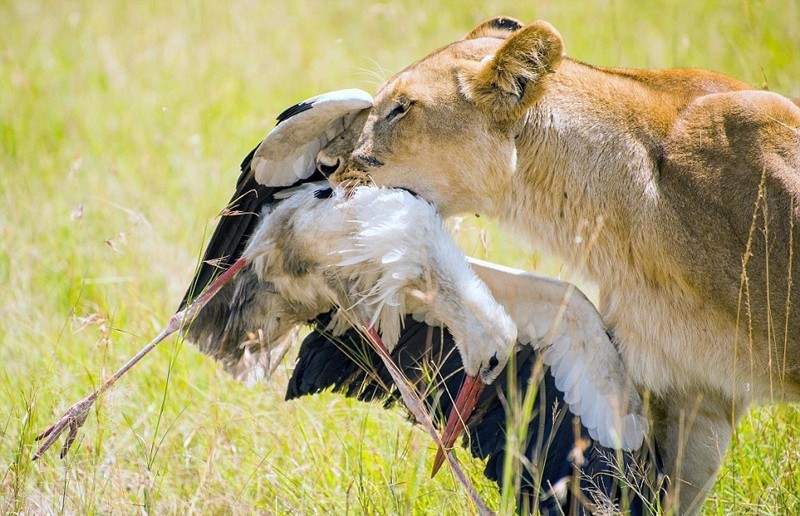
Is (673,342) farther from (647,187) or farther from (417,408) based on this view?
(417,408)

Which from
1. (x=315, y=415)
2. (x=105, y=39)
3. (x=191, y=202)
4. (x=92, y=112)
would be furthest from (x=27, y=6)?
(x=315, y=415)

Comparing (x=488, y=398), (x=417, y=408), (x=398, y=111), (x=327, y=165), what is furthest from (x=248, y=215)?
(x=488, y=398)

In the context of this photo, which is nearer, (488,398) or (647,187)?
(647,187)

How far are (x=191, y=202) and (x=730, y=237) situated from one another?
3784 millimetres

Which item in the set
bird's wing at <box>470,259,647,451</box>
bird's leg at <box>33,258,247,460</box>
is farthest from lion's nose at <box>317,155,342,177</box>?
bird's wing at <box>470,259,647,451</box>

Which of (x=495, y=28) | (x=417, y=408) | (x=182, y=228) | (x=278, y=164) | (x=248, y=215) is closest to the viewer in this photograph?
(x=417, y=408)

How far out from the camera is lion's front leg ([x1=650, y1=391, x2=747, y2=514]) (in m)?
3.32

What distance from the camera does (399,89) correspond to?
3.46 metres

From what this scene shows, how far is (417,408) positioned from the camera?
3.14 meters

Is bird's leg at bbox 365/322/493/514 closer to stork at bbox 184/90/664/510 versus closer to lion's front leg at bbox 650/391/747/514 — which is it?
stork at bbox 184/90/664/510

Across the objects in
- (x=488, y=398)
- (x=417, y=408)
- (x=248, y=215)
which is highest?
(x=248, y=215)

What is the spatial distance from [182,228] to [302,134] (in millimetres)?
2525

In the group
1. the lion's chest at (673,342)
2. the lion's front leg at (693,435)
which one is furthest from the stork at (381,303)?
the lion's front leg at (693,435)

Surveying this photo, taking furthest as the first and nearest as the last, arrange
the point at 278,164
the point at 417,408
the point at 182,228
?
the point at 182,228
the point at 278,164
the point at 417,408
